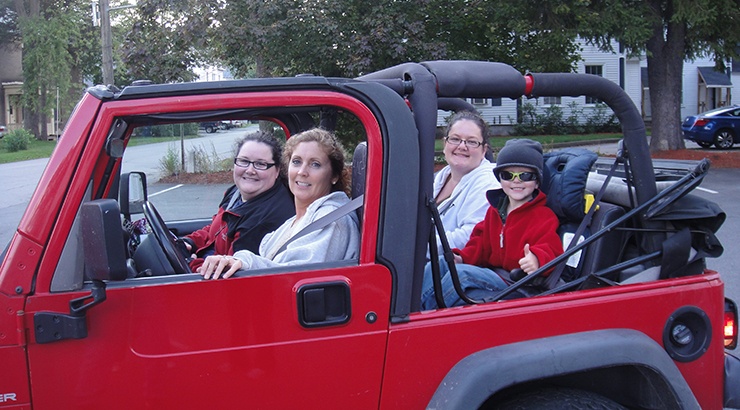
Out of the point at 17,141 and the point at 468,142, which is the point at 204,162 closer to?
the point at 468,142

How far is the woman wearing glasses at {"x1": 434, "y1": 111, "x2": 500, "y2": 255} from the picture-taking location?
343 cm

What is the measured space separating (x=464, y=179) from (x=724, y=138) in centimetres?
2257

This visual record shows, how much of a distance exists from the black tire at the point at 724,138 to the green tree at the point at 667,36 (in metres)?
4.59

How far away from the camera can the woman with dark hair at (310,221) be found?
219cm

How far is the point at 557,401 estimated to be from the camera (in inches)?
84.3

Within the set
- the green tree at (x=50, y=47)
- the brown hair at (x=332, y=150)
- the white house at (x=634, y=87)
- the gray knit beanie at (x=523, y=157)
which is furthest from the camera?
the green tree at (x=50, y=47)

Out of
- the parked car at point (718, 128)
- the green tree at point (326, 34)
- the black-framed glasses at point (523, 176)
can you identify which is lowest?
the black-framed glasses at point (523, 176)

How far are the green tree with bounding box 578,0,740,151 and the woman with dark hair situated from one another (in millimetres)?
13732

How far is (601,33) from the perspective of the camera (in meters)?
15.4

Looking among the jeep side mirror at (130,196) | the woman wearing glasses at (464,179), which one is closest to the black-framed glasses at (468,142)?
the woman wearing glasses at (464,179)

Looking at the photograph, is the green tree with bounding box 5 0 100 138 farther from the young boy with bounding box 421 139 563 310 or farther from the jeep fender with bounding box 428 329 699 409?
the jeep fender with bounding box 428 329 699 409

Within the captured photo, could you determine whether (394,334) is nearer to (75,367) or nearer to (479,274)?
(479,274)

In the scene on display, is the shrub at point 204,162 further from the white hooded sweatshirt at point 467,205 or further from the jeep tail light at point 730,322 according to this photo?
the jeep tail light at point 730,322

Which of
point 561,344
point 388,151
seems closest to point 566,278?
point 561,344
